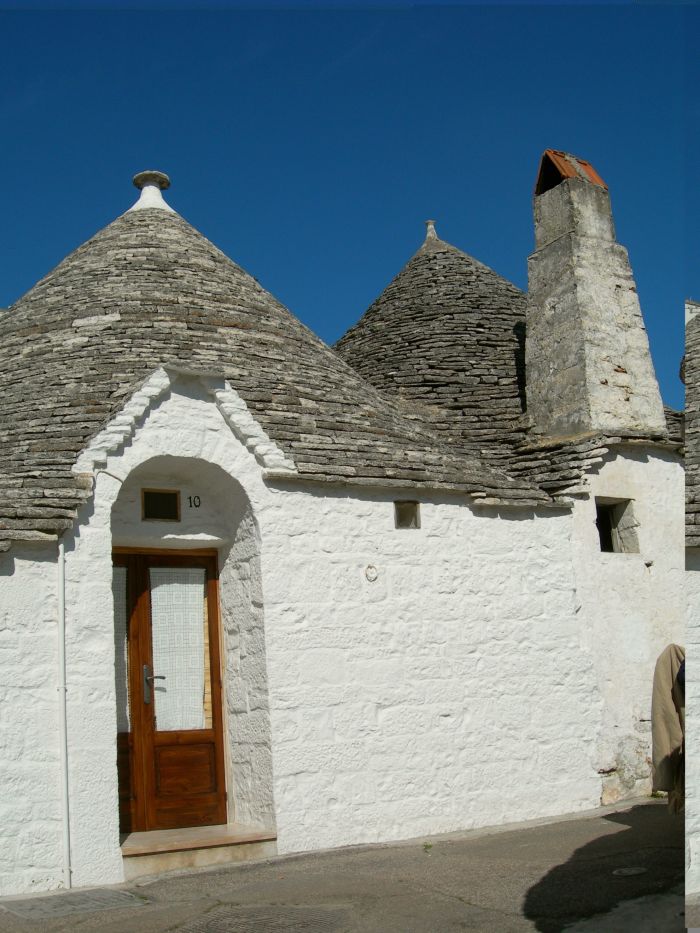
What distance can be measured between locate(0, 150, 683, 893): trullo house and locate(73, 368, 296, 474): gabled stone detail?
0.02 metres

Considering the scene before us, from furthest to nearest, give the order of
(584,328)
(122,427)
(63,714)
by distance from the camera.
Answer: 1. (584,328)
2. (122,427)
3. (63,714)

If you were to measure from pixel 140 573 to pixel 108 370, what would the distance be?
1901mm

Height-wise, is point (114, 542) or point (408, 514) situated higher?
point (408, 514)

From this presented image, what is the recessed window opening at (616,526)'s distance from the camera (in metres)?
11.4

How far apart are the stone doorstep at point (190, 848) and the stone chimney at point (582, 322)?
562 cm

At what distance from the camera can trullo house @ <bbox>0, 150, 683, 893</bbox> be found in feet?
26.1

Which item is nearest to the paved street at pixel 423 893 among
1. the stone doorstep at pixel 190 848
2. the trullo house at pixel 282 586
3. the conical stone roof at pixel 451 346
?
the stone doorstep at pixel 190 848

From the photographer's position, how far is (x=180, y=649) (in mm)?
9289

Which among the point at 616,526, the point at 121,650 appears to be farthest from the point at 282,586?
the point at 616,526

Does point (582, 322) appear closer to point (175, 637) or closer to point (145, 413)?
point (145, 413)

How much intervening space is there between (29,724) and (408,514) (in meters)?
3.88

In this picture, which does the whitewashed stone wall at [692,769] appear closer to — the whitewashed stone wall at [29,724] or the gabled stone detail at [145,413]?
the whitewashed stone wall at [29,724]

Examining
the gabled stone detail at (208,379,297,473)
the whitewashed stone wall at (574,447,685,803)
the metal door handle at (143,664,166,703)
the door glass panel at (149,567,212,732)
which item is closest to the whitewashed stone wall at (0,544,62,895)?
the metal door handle at (143,664,166,703)

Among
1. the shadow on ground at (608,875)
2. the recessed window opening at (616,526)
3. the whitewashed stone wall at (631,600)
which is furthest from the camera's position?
the recessed window opening at (616,526)
